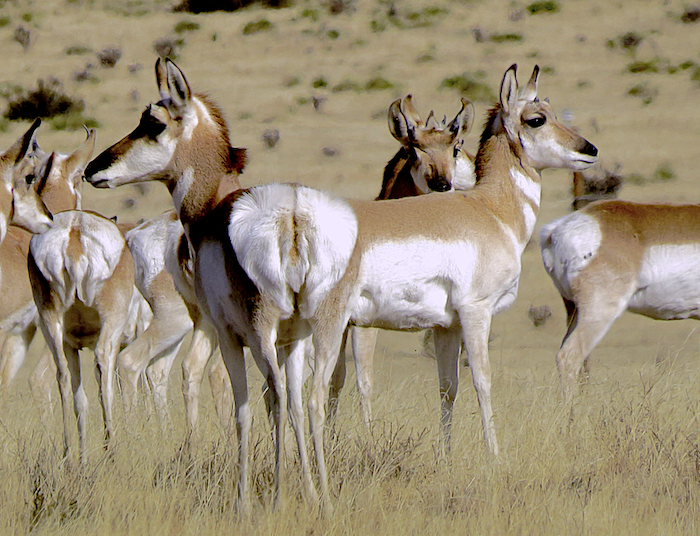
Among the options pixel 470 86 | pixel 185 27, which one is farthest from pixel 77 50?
pixel 470 86

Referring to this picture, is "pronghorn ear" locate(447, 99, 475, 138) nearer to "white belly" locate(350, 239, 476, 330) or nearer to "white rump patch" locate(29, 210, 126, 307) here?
"white belly" locate(350, 239, 476, 330)

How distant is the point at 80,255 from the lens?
6285mm

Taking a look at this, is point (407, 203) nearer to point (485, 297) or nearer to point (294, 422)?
point (485, 297)

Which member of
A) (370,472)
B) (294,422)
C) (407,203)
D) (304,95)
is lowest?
(304,95)

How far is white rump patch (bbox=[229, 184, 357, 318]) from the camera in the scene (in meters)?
4.54

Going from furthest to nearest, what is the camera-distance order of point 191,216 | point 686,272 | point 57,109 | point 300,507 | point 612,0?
point 612,0, point 57,109, point 686,272, point 191,216, point 300,507

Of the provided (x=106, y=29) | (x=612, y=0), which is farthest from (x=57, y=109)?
(x=612, y=0)

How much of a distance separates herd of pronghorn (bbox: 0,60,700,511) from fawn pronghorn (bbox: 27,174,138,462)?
0.04ft

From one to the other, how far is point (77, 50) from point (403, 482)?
2602 centimetres

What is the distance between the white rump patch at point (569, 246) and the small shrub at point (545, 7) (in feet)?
78.3

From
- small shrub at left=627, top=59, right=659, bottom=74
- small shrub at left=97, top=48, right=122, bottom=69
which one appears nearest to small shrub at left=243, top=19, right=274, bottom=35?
Answer: small shrub at left=97, top=48, right=122, bottom=69

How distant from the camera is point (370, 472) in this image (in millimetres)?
5328

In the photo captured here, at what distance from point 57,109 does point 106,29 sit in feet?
26.8

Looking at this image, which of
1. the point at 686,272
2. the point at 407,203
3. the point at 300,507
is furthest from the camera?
the point at 686,272
